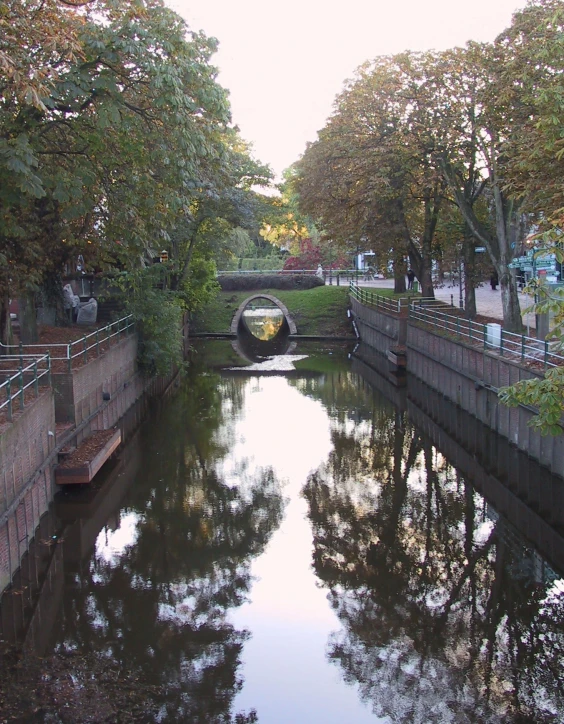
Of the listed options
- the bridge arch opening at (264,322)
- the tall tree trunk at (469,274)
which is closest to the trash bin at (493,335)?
the tall tree trunk at (469,274)

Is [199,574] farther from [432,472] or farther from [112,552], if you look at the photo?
[432,472]

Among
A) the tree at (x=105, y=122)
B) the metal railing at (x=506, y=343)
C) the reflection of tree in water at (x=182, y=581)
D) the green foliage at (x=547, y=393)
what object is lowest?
the reflection of tree in water at (x=182, y=581)

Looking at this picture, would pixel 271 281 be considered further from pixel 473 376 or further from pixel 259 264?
pixel 473 376

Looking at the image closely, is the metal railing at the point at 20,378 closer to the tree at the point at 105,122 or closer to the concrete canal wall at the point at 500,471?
the tree at the point at 105,122

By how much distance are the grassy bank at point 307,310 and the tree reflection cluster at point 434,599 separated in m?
33.1

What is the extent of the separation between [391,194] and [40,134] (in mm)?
19219

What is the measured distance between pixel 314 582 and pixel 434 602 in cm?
200

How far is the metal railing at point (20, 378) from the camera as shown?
42.7 feet

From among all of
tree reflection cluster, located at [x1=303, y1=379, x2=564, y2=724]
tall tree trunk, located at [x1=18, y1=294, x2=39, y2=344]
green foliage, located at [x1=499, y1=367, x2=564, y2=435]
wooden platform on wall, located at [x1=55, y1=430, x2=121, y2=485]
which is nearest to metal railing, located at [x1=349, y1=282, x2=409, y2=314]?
tall tree trunk, located at [x1=18, y1=294, x2=39, y2=344]

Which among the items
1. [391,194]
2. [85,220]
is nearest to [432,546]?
[85,220]

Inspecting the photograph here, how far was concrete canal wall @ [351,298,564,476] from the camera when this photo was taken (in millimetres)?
18234

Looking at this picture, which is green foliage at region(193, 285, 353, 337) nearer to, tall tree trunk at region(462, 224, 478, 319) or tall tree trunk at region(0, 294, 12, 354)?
tall tree trunk at region(462, 224, 478, 319)

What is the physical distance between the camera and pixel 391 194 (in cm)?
3272

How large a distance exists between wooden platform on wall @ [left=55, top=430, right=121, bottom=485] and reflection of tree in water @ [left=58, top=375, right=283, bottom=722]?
1073 mm
